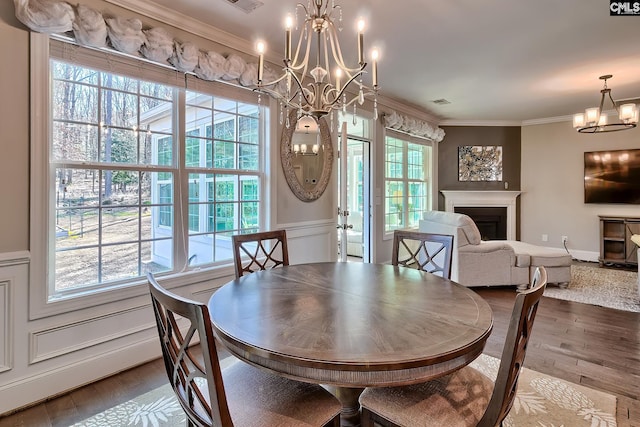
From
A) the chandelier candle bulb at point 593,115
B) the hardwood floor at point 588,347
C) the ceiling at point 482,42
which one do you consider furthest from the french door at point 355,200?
the chandelier candle bulb at point 593,115

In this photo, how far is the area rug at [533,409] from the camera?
72.6 inches

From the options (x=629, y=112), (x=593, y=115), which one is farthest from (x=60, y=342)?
(x=629, y=112)

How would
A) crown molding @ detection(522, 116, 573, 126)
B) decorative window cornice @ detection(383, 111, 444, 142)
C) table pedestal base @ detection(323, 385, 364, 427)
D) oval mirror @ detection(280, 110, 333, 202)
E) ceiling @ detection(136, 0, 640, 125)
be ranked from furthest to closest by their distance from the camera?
crown molding @ detection(522, 116, 573, 126)
decorative window cornice @ detection(383, 111, 444, 142)
oval mirror @ detection(280, 110, 333, 202)
ceiling @ detection(136, 0, 640, 125)
table pedestal base @ detection(323, 385, 364, 427)

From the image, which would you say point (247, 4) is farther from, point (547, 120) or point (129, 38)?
A: point (547, 120)

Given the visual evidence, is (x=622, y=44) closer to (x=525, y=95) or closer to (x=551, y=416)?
(x=525, y=95)

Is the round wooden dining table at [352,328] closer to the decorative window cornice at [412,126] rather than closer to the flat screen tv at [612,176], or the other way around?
the decorative window cornice at [412,126]

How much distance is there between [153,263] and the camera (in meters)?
2.67

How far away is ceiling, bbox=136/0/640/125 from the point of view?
2.53 meters

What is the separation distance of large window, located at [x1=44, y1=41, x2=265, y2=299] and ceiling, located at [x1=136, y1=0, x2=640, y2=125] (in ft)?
2.34

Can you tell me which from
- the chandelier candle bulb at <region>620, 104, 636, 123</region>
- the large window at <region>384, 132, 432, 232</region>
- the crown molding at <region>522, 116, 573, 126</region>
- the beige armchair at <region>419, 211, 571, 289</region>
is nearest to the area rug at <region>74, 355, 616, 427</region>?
the beige armchair at <region>419, 211, 571, 289</region>

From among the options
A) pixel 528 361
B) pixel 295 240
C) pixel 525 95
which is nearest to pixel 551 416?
pixel 528 361

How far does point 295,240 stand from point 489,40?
264 cm

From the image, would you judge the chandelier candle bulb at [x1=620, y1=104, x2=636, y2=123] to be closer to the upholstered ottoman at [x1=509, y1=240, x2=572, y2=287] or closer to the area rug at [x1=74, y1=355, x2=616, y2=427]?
the upholstered ottoman at [x1=509, y1=240, x2=572, y2=287]

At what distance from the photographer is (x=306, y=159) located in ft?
12.3
